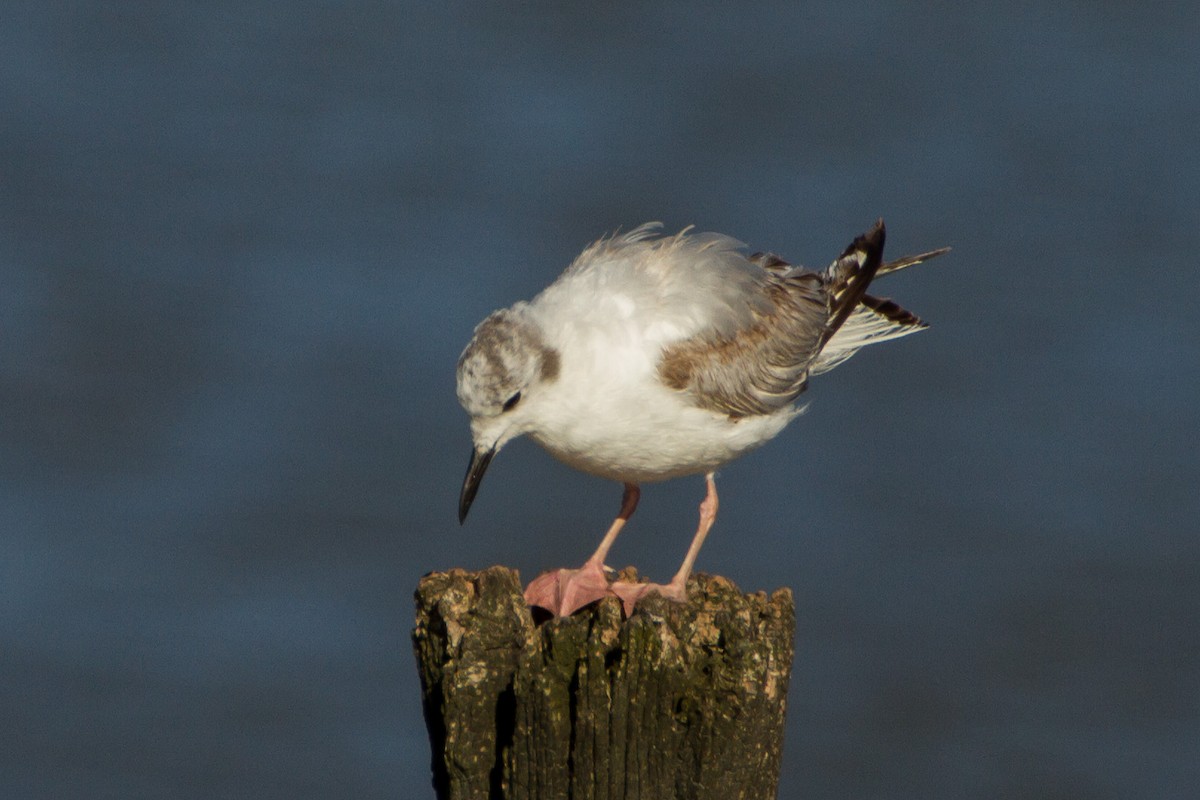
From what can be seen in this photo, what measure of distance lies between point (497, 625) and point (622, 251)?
11.5 ft

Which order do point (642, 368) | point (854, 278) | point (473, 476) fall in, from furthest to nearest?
point (854, 278) < point (642, 368) < point (473, 476)

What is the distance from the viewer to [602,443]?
796 cm

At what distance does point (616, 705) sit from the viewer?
5.47 metres

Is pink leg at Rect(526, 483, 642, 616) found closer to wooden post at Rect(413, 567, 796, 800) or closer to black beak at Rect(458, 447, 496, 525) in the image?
black beak at Rect(458, 447, 496, 525)

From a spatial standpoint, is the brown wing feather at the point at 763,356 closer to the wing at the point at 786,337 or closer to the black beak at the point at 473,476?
the wing at the point at 786,337

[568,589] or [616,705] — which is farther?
[568,589]

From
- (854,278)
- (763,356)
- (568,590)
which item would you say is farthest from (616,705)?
(854,278)

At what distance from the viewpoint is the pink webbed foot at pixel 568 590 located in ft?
24.0

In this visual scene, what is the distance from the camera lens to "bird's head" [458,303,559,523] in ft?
24.9

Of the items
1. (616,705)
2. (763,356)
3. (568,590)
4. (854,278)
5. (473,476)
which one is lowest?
(616,705)

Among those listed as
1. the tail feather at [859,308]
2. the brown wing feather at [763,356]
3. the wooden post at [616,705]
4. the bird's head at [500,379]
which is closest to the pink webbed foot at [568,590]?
the bird's head at [500,379]

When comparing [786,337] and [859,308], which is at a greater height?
[859,308]

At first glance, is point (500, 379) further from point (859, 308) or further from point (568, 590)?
point (859, 308)

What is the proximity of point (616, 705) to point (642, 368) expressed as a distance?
9.26 feet
